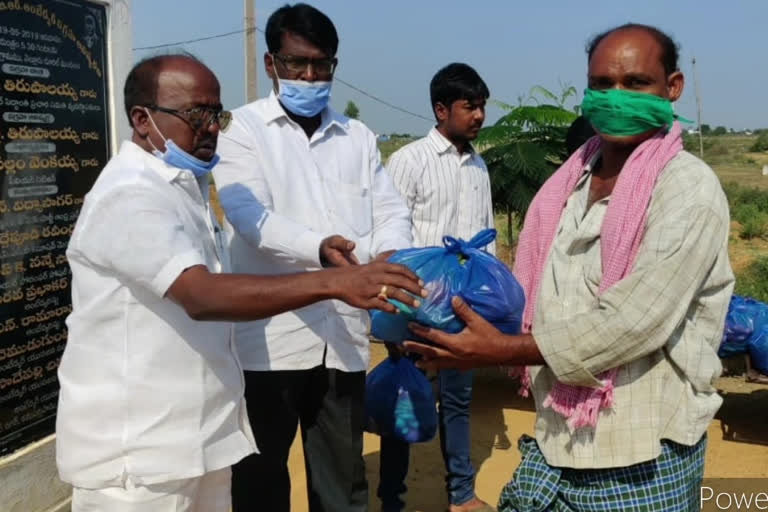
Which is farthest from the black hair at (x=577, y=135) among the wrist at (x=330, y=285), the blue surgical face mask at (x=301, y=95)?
the wrist at (x=330, y=285)

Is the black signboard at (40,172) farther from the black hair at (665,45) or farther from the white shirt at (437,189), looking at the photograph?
the black hair at (665,45)

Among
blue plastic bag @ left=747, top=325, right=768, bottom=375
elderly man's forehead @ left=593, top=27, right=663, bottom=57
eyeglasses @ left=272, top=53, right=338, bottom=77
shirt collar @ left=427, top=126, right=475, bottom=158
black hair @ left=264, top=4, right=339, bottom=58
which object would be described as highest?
black hair @ left=264, top=4, right=339, bottom=58

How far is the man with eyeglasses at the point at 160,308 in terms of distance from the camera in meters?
1.89

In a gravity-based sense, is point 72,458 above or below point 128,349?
below

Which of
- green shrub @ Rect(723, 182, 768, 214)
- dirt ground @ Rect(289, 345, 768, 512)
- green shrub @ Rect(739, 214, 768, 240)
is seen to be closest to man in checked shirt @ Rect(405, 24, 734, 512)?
dirt ground @ Rect(289, 345, 768, 512)

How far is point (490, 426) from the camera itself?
5605 millimetres

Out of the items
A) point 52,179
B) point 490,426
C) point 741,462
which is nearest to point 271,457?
point 52,179

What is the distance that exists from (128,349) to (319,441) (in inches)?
49.6

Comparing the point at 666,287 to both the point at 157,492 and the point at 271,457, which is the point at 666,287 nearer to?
the point at 157,492

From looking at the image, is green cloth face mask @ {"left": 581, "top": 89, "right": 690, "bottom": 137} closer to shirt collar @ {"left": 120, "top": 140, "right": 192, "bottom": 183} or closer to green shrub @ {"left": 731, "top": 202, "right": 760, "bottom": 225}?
shirt collar @ {"left": 120, "top": 140, "right": 192, "bottom": 183}

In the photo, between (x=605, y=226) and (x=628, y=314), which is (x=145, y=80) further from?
(x=628, y=314)

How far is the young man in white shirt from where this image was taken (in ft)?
13.5

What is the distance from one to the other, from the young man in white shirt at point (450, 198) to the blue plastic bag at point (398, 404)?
0.21 meters

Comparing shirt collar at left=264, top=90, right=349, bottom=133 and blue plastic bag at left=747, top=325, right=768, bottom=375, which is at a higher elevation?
shirt collar at left=264, top=90, right=349, bottom=133
